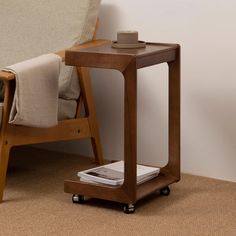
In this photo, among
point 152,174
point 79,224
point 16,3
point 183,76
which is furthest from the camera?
point 16,3

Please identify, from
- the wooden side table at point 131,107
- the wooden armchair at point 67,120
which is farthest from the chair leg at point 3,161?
the wooden side table at point 131,107

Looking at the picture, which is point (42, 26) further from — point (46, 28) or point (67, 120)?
point (67, 120)

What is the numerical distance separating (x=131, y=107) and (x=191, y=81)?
25.1 inches

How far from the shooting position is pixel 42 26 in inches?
125

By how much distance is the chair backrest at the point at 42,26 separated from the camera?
10.1 ft

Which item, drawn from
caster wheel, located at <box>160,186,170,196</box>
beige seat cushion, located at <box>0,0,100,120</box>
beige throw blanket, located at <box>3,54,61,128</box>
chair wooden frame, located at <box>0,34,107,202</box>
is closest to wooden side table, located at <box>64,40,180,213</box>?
caster wheel, located at <box>160,186,170,196</box>

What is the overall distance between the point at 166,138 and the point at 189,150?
135 mm

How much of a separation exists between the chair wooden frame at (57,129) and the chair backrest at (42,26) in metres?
0.10

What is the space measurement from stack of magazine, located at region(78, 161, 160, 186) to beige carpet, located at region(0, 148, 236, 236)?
3.7 inches

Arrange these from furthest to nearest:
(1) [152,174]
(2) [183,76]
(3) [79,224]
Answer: (2) [183,76]
(1) [152,174]
(3) [79,224]

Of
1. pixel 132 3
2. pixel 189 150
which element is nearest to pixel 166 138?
pixel 189 150

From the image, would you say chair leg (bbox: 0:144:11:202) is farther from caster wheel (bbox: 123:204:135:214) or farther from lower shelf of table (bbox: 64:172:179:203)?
caster wheel (bbox: 123:204:135:214)

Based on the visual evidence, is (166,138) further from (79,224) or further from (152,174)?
(79,224)

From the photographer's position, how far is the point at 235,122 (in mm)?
2945
